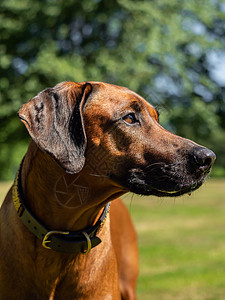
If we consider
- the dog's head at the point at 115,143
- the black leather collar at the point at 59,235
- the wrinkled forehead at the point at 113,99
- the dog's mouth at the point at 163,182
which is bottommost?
the black leather collar at the point at 59,235

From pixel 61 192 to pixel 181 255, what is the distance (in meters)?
6.26

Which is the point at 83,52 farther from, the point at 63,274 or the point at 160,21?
the point at 63,274

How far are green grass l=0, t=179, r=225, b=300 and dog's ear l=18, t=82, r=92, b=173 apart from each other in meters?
0.52

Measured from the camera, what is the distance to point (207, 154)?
2547 mm

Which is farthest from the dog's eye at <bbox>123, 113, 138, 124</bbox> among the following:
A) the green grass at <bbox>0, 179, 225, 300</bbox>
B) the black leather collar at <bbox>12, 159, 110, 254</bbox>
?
the black leather collar at <bbox>12, 159, 110, 254</bbox>

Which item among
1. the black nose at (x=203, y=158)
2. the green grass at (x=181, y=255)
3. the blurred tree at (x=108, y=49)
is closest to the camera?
the black nose at (x=203, y=158)

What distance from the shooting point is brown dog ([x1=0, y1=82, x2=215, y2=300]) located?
263cm

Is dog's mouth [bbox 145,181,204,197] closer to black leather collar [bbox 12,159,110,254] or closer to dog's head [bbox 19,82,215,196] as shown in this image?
dog's head [bbox 19,82,215,196]

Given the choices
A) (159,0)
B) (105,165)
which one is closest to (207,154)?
(105,165)

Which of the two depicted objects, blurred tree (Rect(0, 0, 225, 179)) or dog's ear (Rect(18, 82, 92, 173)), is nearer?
dog's ear (Rect(18, 82, 92, 173))

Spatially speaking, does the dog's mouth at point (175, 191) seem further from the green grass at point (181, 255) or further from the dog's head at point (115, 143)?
the green grass at point (181, 255)

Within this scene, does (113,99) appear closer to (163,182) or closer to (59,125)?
(59,125)

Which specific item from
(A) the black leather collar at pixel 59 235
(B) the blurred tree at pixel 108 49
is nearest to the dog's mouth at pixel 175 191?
(A) the black leather collar at pixel 59 235

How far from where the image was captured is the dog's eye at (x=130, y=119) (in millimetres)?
2768
